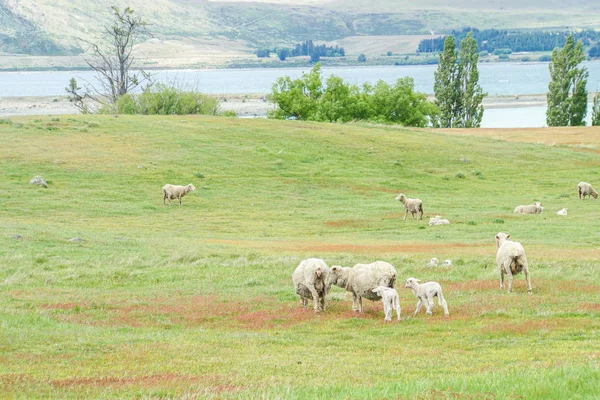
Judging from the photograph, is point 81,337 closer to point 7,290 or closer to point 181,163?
point 7,290

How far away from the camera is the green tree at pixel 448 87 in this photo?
120 m

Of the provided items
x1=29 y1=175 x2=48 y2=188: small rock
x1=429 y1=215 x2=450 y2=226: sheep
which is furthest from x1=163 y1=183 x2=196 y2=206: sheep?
x1=429 y1=215 x2=450 y2=226: sheep

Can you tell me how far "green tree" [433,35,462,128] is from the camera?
120m

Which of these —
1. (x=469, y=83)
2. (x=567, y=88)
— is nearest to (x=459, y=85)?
(x=469, y=83)

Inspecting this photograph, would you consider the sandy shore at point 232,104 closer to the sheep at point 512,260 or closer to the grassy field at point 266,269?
the grassy field at point 266,269

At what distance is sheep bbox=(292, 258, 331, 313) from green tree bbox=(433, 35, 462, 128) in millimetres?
102946

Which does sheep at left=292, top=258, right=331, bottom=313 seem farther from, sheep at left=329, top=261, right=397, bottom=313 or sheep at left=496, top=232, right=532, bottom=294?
sheep at left=496, top=232, right=532, bottom=294

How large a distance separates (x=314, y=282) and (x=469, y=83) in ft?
343

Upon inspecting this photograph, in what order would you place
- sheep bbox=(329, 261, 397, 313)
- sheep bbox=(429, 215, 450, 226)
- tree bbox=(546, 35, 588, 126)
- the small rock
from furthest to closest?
tree bbox=(546, 35, 588, 126)
the small rock
sheep bbox=(429, 215, 450, 226)
sheep bbox=(329, 261, 397, 313)

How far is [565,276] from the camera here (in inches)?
963

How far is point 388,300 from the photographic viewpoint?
741 inches

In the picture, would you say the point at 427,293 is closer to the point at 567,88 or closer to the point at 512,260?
the point at 512,260

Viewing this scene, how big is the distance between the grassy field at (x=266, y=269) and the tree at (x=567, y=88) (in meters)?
42.3

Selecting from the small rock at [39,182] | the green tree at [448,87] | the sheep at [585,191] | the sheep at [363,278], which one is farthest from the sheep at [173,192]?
the green tree at [448,87]
